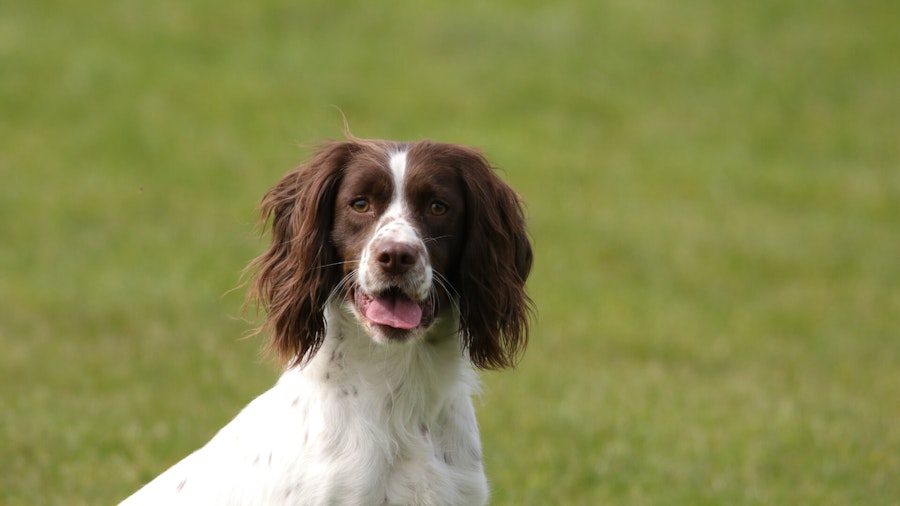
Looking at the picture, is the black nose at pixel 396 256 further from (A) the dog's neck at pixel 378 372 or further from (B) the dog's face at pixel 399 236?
(A) the dog's neck at pixel 378 372

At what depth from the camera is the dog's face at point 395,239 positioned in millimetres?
5031

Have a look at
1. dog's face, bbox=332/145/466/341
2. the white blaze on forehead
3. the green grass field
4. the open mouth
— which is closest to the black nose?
dog's face, bbox=332/145/466/341

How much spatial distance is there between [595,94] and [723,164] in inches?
101

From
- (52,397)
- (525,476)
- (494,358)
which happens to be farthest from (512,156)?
(494,358)

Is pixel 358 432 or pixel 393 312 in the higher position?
pixel 393 312

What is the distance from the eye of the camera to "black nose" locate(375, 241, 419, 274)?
484 cm

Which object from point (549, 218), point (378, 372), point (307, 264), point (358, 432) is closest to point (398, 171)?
point (307, 264)

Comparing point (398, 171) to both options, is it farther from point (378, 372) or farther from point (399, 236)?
point (378, 372)

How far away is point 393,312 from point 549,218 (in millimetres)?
11283

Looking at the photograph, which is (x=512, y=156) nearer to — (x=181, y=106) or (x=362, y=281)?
(x=181, y=106)

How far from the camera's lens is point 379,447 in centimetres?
507

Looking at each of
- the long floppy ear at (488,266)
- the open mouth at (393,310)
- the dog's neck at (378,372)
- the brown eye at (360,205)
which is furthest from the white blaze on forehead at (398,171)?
the dog's neck at (378,372)

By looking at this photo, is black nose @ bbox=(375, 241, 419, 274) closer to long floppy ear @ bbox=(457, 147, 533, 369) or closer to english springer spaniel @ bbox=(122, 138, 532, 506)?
english springer spaniel @ bbox=(122, 138, 532, 506)

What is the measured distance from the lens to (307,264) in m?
5.21
